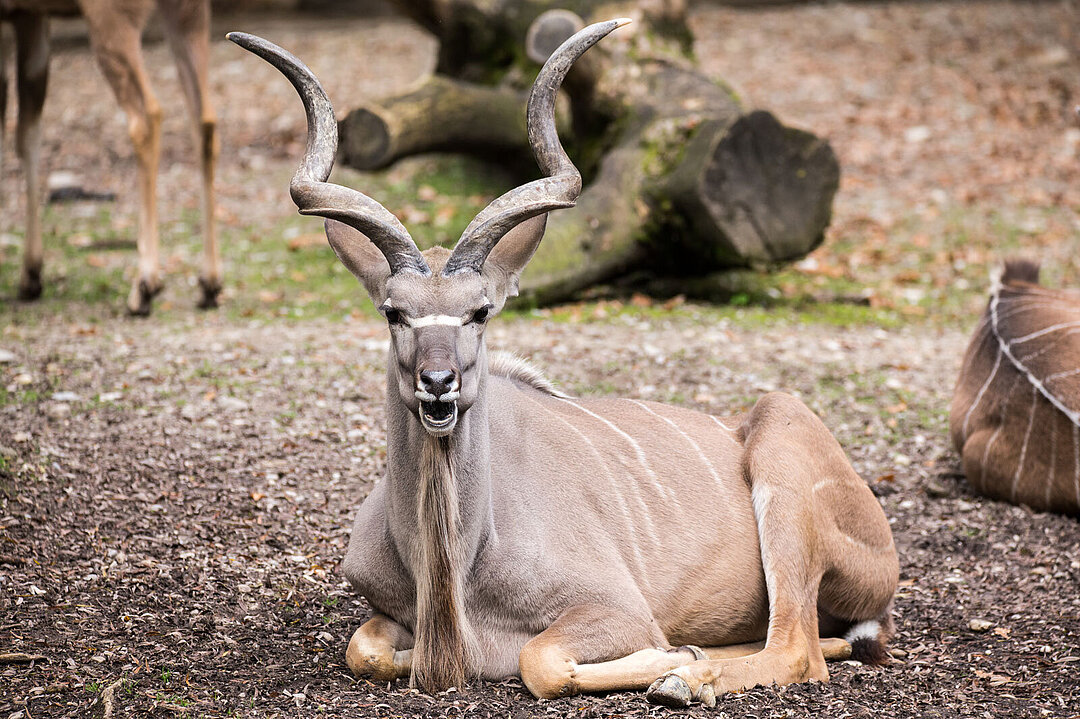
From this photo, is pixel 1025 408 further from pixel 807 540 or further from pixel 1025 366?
pixel 807 540

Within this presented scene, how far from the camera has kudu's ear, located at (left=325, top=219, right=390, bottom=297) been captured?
10.7 feet

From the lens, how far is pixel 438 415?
9.64ft

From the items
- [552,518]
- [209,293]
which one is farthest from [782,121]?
[552,518]

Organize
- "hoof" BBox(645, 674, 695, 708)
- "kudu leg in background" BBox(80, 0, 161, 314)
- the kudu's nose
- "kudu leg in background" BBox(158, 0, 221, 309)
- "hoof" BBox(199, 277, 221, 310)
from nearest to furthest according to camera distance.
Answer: the kudu's nose → "hoof" BBox(645, 674, 695, 708) → "kudu leg in background" BBox(80, 0, 161, 314) → "kudu leg in background" BBox(158, 0, 221, 309) → "hoof" BBox(199, 277, 221, 310)

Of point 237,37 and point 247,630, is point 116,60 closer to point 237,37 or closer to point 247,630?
point 237,37

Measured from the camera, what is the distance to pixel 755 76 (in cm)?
1243

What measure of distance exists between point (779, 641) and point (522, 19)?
6.22m

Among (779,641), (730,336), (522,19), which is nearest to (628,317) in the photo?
(730,336)

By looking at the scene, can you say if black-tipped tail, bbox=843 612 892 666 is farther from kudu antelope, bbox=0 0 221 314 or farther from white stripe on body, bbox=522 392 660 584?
kudu antelope, bbox=0 0 221 314

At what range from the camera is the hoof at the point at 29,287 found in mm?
7422

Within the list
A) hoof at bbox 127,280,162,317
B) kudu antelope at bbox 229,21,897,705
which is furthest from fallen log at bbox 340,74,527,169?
kudu antelope at bbox 229,21,897,705

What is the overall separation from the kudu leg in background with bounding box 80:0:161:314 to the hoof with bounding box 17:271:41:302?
642 millimetres

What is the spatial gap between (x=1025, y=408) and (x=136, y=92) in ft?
17.0

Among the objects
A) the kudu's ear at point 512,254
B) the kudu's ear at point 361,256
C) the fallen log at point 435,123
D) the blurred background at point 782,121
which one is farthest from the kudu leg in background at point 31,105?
the kudu's ear at point 512,254
